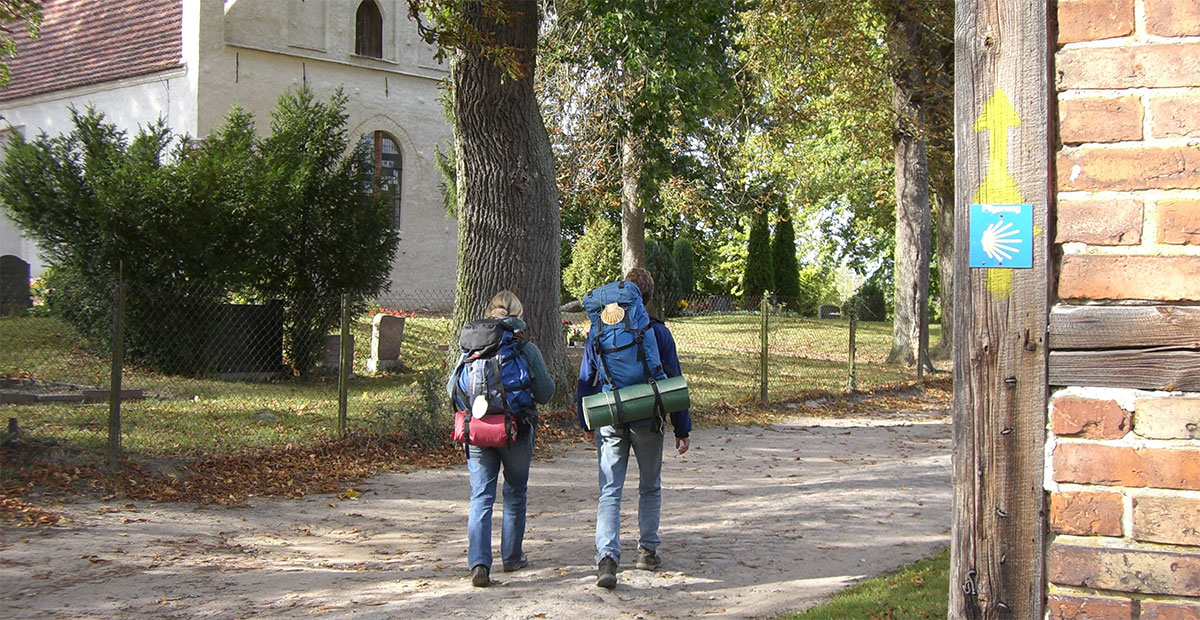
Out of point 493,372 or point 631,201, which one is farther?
point 631,201

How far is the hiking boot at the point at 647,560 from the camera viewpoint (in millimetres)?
6617

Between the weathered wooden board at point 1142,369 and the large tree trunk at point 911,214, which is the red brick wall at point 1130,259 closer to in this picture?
the weathered wooden board at point 1142,369

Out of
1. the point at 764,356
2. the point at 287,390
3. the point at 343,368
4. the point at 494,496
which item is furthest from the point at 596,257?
the point at 494,496

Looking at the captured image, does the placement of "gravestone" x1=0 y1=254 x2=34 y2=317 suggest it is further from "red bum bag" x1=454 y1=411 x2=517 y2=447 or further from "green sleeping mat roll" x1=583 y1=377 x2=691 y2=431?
"green sleeping mat roll" x1=583 y1=377 x2=691 y2=431

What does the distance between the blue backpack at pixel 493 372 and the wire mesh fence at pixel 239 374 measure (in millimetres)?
3806

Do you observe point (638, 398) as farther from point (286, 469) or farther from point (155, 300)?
point (155, 300)

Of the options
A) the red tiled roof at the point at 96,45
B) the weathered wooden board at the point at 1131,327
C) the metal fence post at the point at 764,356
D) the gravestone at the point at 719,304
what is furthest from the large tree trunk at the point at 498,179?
the gravestone at the point at 719,304

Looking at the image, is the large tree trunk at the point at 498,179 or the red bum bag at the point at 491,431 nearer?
the red bum bag at the point at 491,431

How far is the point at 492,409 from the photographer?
624 cm

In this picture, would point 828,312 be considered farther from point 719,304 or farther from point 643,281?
point 643,281

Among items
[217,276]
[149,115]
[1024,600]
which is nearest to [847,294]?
[149,115]

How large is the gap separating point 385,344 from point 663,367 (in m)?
11.6

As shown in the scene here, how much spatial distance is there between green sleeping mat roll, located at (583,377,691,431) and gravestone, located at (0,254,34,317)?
57.4 ft

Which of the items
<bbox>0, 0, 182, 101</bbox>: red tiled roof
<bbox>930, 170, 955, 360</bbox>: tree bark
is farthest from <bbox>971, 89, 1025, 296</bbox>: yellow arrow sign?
<bbox>0, 0, 182, 101</bbox>: red tiled roof
